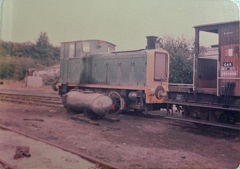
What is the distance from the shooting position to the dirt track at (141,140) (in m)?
4.88

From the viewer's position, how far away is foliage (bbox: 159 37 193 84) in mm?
13453

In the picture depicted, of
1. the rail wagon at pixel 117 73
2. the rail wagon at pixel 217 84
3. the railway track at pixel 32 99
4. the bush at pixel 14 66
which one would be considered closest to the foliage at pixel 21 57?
the bush at pixel 14 66

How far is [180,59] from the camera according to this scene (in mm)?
13672

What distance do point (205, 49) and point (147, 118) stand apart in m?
3.42

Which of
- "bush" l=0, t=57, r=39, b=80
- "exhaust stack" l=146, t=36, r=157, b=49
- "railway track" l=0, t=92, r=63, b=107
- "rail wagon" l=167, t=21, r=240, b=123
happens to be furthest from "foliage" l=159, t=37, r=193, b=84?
"bush" l=0, t=57, r=39, b=80

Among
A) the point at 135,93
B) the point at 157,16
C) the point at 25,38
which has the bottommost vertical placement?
the point at 135,93

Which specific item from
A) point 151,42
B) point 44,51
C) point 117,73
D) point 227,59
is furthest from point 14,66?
point 227,59

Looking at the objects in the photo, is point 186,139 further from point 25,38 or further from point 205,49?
point 25,38

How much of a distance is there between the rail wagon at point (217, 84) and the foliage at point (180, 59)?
510cm

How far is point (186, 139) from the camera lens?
6.45 metres

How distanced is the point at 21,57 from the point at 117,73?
434 centimetres

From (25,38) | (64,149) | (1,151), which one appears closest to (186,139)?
(64,149)

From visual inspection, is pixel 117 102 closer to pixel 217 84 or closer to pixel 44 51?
pixel 44 51

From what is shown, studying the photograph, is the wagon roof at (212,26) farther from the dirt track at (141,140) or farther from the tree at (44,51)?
the tree at (44,51)
